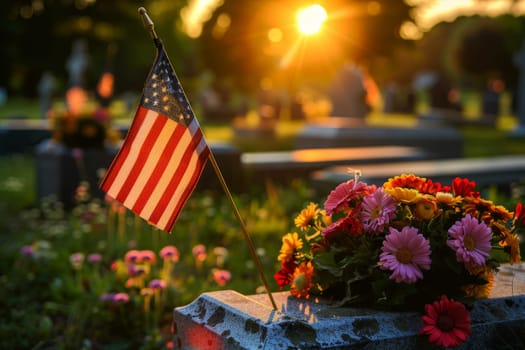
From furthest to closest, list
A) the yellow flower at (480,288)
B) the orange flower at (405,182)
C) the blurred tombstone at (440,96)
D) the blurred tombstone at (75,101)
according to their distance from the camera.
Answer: the blurred tombstone at (440,96) < the blurred tombstone at (75,101) < the orange flower at (405,182) < the yellow flower at (480,288)

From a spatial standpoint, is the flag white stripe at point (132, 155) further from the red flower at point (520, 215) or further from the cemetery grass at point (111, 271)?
the cemetery grass at point (111, 271)

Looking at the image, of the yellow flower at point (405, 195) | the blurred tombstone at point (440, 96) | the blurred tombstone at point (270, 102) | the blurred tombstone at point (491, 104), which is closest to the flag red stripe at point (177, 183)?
the yellow flower at point (405, 195)

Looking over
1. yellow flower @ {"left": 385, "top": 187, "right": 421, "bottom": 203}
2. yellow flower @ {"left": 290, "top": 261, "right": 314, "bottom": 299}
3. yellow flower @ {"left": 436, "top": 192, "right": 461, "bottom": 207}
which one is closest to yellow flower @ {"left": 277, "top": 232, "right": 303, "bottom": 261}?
yellow flower @ {"left": 290, "top": 261, "right": 314, "bottom": 299}

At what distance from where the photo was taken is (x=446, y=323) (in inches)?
118

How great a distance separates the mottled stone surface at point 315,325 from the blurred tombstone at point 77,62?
2954cm

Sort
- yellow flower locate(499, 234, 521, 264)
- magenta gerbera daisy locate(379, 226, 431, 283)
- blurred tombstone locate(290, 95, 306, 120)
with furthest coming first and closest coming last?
blurred tombstone locate(290, 95, 306, 120) < yellow flower locate(499, 234, 521, 264) < magenta gerbera daisy locate(379, 226, 431, 283)

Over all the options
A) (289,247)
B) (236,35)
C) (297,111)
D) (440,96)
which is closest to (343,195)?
(289,247)

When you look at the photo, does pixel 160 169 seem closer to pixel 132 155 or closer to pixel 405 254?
pixel 132 155

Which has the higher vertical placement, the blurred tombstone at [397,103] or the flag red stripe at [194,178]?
the blurred tombstone at [397,103]

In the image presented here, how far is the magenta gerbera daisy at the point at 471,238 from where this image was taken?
313 cm

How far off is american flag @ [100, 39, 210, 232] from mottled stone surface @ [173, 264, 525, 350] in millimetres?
404

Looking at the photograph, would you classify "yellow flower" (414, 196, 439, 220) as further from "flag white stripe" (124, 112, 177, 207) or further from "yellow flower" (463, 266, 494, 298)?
"flag white stripe" (124, 112, 177, 207)

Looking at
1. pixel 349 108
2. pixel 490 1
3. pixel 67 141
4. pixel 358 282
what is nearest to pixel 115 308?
pixel 358 282

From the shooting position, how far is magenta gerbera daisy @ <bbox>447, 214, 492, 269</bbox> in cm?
313
